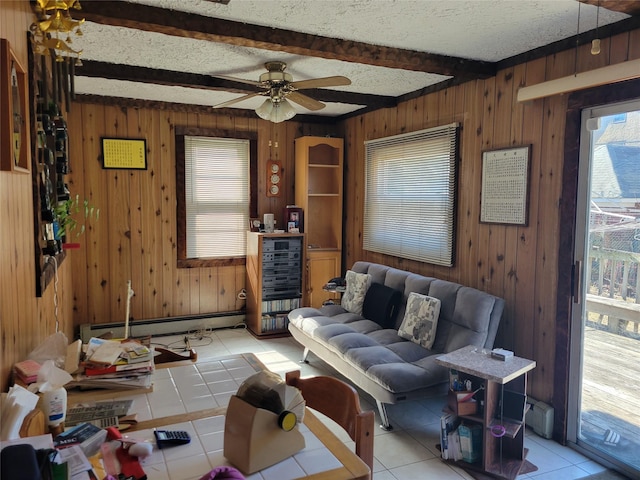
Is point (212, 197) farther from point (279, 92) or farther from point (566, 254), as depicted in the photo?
point (566, 254)

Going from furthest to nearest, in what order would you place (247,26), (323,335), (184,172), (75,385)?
(184,172) < (323,335) < (247,26) < (75,385)

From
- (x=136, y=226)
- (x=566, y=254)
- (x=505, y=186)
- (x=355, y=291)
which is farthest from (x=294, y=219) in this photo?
(x=566, y=254)

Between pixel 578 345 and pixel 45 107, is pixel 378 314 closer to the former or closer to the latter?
pixel 578 345

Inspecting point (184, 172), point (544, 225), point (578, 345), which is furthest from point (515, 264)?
point (184, 172)

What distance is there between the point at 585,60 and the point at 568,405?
2058 mm

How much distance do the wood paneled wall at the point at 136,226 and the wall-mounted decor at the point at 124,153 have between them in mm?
51

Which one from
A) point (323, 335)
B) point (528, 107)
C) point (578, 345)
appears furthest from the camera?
point (323, 335)

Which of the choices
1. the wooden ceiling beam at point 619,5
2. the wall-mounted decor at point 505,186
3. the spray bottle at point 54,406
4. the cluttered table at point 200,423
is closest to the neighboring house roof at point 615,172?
the wall-mounted decor at point 505,186

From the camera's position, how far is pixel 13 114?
5.00ft

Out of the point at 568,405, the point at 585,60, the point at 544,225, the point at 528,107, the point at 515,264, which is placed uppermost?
the point at 585,60

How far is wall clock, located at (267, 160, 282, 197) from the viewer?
17.7 ft

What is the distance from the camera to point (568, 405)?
2.88 m

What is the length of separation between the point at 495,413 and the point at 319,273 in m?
3.00

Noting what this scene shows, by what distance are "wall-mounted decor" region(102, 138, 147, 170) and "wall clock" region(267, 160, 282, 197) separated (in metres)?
1.34
